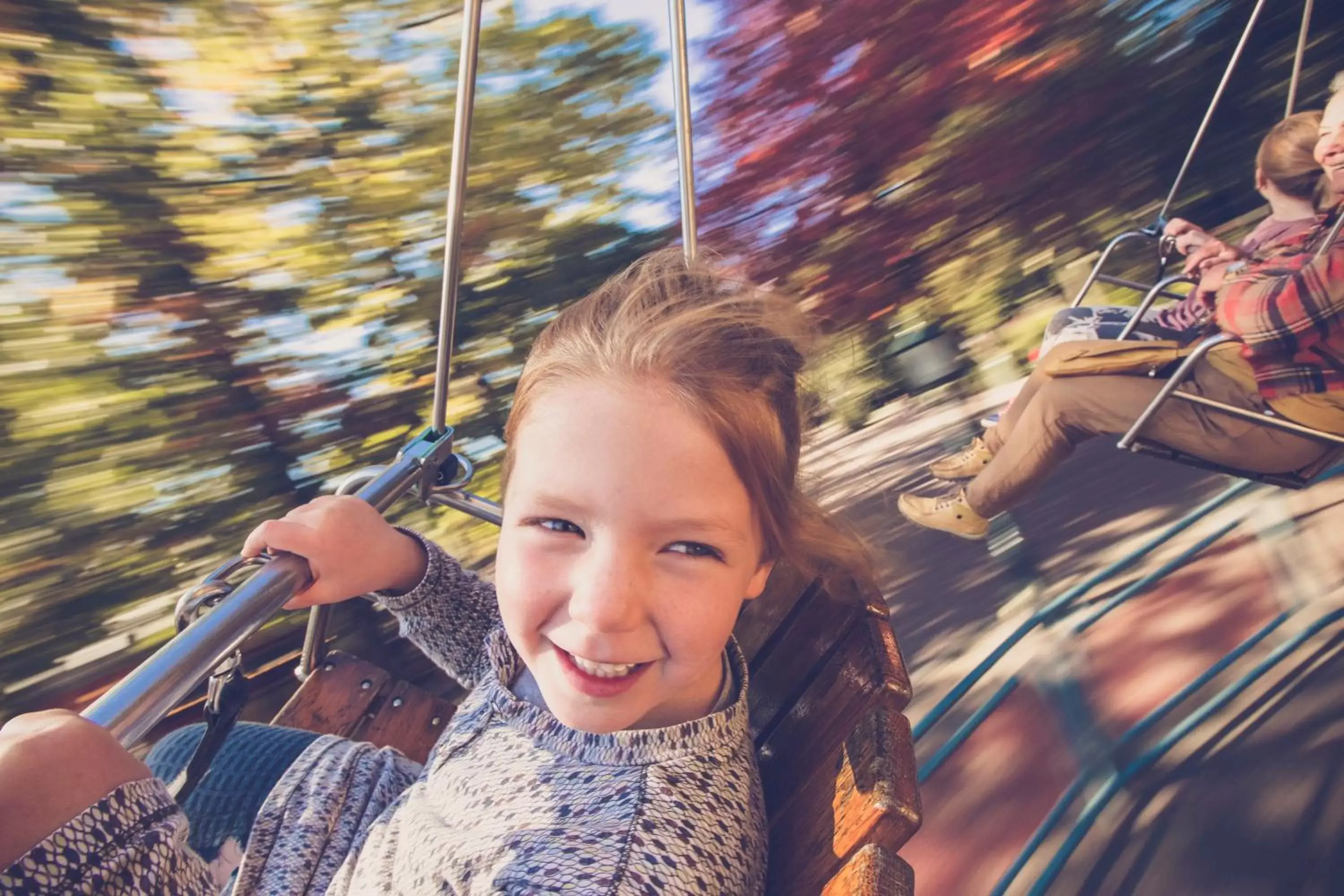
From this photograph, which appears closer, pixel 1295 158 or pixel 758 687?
pixel 758 687

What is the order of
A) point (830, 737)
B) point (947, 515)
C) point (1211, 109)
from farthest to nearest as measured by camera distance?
point (947, 515) < point (1211, 109) < point (830, 737)

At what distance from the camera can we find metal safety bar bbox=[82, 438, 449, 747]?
1.63 ft

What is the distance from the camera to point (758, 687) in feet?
2.79

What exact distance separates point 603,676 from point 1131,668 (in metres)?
0.88

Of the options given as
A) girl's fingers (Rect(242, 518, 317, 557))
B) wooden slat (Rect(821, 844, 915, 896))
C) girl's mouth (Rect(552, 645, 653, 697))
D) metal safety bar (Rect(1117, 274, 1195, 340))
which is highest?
girl's fingers (Rect(242, 518, 317, 557))

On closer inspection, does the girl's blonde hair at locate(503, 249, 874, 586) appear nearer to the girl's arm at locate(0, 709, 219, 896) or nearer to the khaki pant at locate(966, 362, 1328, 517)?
the girl's arm at locate(0, 709, 219, 896)

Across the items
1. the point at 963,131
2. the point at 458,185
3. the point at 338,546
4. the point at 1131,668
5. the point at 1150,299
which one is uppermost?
the point at 458,185

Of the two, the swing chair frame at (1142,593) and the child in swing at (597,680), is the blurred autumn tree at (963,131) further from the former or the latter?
the child in swing at (597,680)

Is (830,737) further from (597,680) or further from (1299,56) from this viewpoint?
(1299,56)

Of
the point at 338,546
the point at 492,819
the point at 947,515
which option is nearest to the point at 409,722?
the point at 338,546

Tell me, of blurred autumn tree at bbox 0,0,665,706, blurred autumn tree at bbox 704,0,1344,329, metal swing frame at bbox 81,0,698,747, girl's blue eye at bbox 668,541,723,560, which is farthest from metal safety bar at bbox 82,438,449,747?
blurred autumn tree at bbox 704,0,1344,329

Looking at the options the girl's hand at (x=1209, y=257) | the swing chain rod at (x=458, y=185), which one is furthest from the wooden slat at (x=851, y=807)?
the girl's hand at (x=1209, y=257)

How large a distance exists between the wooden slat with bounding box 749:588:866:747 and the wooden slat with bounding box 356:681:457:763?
16.4 inches

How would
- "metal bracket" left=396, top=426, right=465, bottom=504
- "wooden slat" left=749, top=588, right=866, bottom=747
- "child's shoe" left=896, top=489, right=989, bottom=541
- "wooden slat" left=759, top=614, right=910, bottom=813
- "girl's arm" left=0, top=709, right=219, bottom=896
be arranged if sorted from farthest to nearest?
"child's shoe" left=896, top=489, right=989, bottom=541 < "metal bracket" left=396, top=426, right=465, bottom=504 < "wooden slat" left=749, top=588, right=866, bottom=747 < "wooden slat" left=759, top=614, right=910, bottom=813 < "girl's arm" left=0, top=709, right=219, bottom=896
